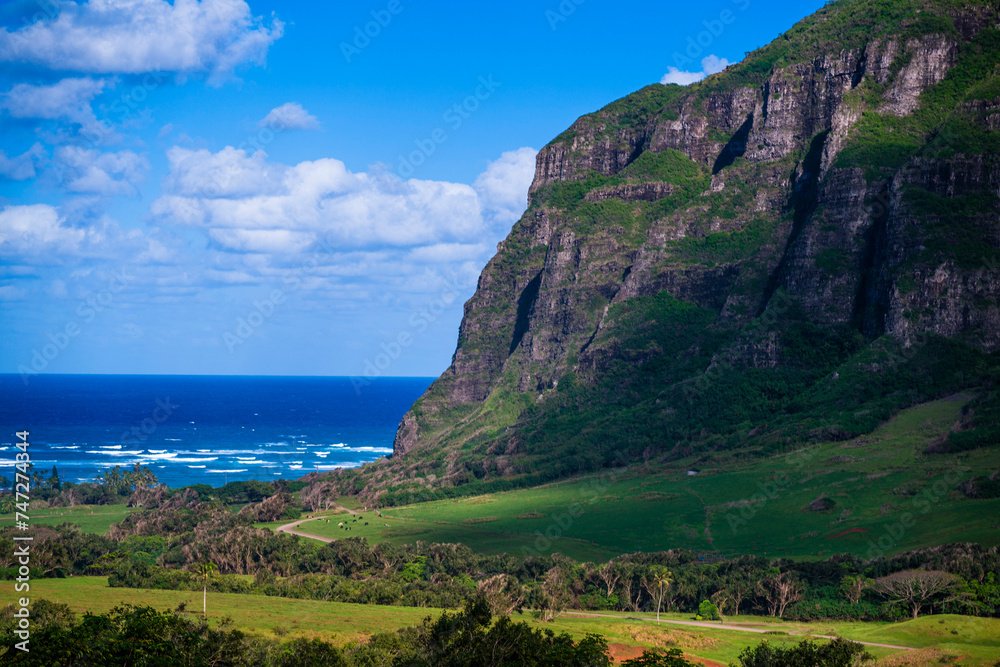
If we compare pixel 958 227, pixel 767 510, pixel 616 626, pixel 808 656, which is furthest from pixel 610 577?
pixel 958 227

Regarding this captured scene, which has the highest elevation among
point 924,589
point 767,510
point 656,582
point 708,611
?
point 767,510

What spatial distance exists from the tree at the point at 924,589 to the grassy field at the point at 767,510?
17983 mm

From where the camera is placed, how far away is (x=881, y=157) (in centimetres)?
19512

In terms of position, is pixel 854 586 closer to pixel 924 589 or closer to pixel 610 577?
pixel 924 589

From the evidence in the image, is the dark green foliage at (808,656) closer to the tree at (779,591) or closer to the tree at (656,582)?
the tree at (779,591)

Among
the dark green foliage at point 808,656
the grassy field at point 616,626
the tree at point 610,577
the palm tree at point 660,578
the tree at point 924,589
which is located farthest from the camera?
the tree at point 610,577

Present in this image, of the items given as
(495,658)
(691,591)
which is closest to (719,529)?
(691,591)

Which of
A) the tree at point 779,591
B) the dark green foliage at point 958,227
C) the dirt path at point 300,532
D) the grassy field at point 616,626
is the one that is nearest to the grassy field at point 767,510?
the dirt path at point 300,532

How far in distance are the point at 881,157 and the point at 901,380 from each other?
178 feet

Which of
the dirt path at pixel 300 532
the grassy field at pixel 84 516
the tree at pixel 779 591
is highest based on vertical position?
the grassy field at pixel 84 516

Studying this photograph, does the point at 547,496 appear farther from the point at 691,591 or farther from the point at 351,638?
the point at 351,638

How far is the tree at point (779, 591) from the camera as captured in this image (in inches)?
3730

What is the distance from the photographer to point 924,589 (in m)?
88.3

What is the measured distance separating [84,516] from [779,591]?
141 metres
